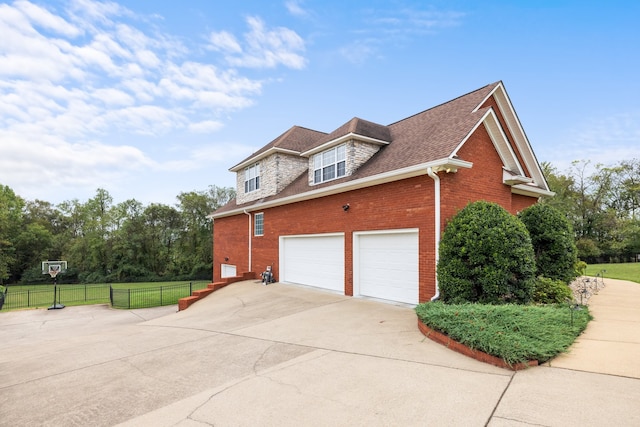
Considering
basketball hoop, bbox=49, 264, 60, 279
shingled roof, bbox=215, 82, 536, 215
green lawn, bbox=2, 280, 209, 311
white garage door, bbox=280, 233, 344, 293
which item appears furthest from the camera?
green lawn, bbox=2, 280, 209, 311

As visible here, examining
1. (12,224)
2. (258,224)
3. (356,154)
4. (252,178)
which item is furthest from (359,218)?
(12,224)

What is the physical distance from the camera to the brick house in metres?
8.82

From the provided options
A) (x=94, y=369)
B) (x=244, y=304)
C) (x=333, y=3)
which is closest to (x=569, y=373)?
(x=94, y=369)

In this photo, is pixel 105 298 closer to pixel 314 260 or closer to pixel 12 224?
pixel 314 260

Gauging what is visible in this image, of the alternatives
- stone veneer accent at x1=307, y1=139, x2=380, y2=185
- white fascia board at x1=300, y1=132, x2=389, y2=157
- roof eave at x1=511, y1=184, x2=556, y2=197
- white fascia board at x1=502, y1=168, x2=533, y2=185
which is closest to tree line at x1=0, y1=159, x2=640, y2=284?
roof eave at x1=511, y1=184, x2=556, y2=197

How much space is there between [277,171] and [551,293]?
40.2 ft

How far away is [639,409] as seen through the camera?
332 cm

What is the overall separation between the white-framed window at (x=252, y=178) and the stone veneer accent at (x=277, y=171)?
1.65 feet

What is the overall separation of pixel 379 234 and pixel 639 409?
7.12 m

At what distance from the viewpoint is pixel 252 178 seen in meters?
18.8

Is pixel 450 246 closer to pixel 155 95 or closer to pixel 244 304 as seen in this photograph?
pixel 244 304

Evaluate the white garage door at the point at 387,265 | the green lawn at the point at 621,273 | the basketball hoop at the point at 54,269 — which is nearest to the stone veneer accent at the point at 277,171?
the white garage door at the point at 387,265

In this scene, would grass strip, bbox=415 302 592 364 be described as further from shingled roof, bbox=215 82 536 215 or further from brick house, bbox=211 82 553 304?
shingled roof, bbox=215 82 536 215

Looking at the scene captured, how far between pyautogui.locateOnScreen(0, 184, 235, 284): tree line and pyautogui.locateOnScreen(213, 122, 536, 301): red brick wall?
107 feet
